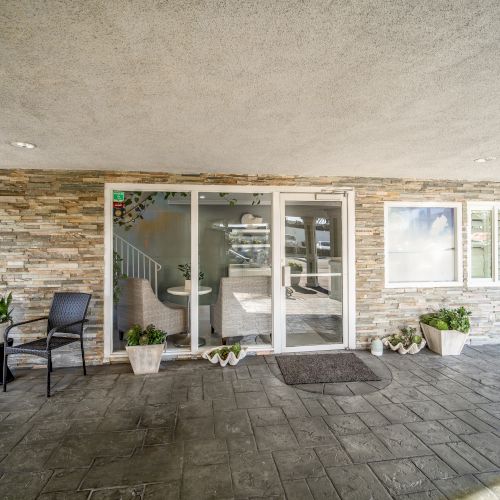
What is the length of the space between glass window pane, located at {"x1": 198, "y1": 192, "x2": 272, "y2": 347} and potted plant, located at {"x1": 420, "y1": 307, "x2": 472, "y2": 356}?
2.16 meters

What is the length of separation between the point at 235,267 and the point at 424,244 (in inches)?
109

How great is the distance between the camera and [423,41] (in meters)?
1.44

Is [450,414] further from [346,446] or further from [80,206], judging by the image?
[80,206]

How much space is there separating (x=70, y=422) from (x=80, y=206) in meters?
2.34

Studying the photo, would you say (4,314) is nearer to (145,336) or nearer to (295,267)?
(145,336)

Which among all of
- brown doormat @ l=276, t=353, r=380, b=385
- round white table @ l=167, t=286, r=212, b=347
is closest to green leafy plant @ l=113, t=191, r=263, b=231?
round white table @ l=167, t=286, r=212, b=347

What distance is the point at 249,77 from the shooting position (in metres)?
1.73

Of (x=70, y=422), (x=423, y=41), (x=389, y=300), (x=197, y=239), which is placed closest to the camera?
(x=423, y=41)

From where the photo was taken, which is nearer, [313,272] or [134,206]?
[134,206]

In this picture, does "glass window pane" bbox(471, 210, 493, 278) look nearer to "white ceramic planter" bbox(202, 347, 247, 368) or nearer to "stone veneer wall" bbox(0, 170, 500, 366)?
"stone veneer wall" bbox(0, 170, 500, 366)

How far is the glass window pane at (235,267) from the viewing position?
400cm

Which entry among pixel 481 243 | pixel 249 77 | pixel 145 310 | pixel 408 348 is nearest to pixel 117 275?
pixel 145 310

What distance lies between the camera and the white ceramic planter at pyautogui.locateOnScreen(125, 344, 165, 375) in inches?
136

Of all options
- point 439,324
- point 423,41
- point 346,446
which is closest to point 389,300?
point 439,324
